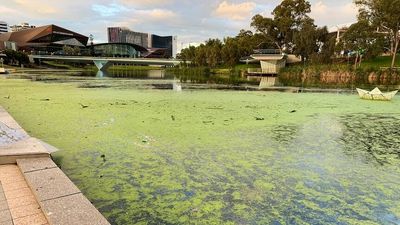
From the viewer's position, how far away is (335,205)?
14.4ft

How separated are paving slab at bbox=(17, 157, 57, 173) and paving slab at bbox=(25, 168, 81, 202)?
0.17 meters

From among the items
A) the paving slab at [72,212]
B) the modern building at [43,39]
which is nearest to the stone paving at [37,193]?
the paving slab at [72,212]

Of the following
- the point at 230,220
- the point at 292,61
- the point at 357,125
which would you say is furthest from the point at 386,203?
the point at 292,61

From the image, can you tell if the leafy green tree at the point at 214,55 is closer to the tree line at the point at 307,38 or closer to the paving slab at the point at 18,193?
the tree line at the point at 307,38

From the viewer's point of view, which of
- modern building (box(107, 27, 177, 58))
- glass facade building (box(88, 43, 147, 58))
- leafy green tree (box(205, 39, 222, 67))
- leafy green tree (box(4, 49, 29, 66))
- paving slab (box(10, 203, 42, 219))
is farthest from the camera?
modern building (box(107, 27, 177, 58))

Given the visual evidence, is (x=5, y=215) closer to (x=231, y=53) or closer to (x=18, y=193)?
(x=18, y=193)

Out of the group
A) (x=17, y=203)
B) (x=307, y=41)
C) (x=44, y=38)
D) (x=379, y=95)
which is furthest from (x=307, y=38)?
(x=44, y=38)

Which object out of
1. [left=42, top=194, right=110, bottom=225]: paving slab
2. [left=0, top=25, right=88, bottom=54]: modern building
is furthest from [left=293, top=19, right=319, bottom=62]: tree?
[left=0, top=25, right=88, bottom=54]: modern building

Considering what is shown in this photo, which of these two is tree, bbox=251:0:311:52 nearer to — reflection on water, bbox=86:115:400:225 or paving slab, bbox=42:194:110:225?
reflection on water, bbox=86:115:400:225

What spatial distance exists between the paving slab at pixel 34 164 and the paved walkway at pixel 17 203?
12 cm

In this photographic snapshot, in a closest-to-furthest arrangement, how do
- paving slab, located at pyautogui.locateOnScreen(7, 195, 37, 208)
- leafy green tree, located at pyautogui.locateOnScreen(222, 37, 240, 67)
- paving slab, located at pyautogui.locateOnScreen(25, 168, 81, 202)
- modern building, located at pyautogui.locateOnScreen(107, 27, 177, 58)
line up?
paving slab, located at pyautogui.locateOnScreen(7, 195, 37, 208), paving slab, located at pyautogui.locateOnScreen(25, 168, 81, 202), leafy green tree, located at pyautogui.locateOnScreen(222, 37, 240, 67), modern building, located at pyautogui.locateOnScreen(107, 27, 177, 58)

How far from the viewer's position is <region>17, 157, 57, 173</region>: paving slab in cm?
450

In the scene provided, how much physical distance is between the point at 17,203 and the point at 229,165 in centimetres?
359

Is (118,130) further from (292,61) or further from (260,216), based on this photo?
(292,61)
